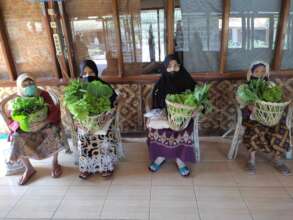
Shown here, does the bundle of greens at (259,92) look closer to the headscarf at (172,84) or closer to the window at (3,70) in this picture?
the headscarf at (172,84)

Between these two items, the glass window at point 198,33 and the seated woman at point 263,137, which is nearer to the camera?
the seated woman at point 263,137

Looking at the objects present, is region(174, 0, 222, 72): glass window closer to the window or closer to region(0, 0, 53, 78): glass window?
region(0, 0, 53, 78): glass window

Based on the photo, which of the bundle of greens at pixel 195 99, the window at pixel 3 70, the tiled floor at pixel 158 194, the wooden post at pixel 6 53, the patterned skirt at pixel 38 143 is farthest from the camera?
the window at pixel 3 70

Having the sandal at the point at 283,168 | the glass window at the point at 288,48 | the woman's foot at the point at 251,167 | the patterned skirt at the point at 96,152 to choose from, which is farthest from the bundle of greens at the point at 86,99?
the glass window at the point at 288,48

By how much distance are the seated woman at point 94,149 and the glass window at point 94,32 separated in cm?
58

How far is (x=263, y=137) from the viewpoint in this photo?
7.30 ft

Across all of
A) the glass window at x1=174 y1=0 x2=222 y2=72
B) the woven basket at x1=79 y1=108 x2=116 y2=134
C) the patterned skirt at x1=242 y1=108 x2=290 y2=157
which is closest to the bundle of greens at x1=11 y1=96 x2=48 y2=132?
the woven basket at x1=79 y1=108 x2=116 y2=134

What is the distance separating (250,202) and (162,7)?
210 cm

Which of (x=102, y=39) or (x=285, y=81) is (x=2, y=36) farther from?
(x=285, y=81)

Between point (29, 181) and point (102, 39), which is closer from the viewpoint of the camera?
point (29, 181)

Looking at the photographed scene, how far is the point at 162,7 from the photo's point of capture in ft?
8.77

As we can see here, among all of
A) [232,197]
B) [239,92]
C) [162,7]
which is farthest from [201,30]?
[232,197]

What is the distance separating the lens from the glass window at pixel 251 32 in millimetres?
2643

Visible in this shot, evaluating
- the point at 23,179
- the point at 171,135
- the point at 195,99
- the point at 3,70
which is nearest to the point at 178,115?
the point at 195,99
